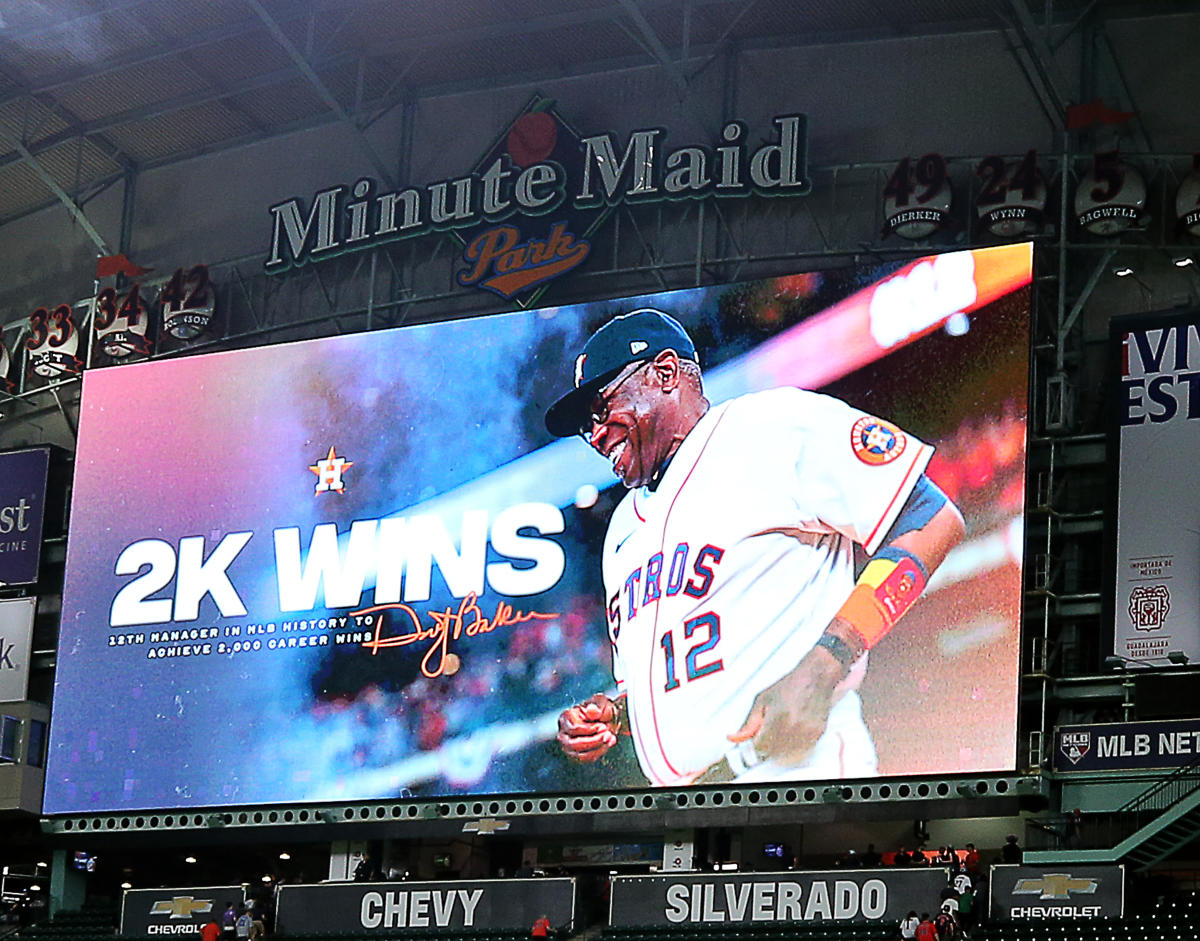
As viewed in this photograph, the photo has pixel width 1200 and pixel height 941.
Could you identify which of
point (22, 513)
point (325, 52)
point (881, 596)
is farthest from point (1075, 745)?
point (22, 513)

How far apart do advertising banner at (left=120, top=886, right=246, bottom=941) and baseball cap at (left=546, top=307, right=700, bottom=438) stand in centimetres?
865

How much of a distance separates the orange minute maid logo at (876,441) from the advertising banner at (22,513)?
15974 mm

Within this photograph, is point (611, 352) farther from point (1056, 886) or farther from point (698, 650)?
point (1056, 886)

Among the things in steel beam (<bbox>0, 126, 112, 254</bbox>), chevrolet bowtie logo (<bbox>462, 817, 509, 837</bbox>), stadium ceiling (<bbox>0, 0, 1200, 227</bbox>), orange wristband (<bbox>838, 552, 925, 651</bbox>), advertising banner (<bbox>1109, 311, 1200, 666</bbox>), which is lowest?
chevrolet bowtie logo (<bbox>462, 817, 509, 837</bbox>)

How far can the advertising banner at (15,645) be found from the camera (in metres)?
38.4

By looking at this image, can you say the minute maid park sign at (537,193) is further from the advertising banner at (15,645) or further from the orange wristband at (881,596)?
the orange wristband at (881,596)

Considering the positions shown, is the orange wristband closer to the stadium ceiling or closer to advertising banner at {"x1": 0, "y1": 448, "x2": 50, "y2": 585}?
the stadium ceiling

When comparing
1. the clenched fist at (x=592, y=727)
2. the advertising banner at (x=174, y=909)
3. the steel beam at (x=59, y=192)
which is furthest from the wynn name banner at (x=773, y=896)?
the steel beam at (x=59, y=192)

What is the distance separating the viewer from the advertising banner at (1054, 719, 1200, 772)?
29.1 m

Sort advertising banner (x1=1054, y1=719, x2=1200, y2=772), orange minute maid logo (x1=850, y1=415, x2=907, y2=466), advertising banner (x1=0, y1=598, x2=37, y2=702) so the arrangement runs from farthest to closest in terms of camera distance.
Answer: advertising banner (x1=0, y1=598, x2=37, y2=702) → orange minute maid logo (x1=850, y1=415, x2=907, y2=466) → advertising banner (x1=1054, y1=719, x2=1200, y2=772)

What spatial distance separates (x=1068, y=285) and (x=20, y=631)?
743 inches

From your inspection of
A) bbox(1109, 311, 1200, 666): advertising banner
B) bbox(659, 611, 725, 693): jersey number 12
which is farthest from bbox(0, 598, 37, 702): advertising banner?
bbox(1109, 311, 1200, 666): advertising banner

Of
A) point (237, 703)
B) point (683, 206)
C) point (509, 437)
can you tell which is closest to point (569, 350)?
point (509, 437)

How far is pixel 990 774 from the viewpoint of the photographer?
29.1 m
